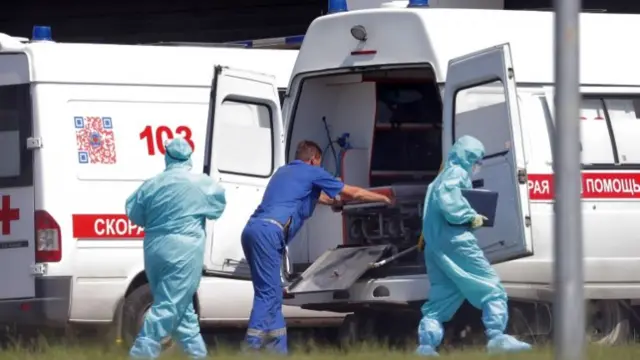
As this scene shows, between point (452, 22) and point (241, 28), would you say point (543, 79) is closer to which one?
point (452, 22)

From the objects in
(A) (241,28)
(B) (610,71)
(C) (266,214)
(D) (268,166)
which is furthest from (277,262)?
(A) (241,28)

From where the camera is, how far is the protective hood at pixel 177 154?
10594 mm

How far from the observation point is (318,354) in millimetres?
8281

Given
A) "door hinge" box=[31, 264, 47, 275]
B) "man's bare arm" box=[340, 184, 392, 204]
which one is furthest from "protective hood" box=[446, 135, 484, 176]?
"door hinge" box=[31, 264, 47, 275]

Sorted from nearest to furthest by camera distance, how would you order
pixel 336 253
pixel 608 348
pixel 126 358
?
pixel 126 358 < pixel 608 348 < pixel 336 253

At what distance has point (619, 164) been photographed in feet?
37.0

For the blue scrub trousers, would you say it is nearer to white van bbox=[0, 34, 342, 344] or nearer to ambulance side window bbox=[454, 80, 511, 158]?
white van bbox=[0, 34, 342, 344]

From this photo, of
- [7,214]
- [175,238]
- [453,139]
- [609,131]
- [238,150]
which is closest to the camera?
[175,238]

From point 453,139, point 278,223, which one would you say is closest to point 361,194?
point 278,223

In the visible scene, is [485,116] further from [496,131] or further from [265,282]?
[265,282]

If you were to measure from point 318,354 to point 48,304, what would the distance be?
3.95 m

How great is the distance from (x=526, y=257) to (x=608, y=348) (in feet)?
6.56

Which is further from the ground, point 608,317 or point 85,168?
point 85,168

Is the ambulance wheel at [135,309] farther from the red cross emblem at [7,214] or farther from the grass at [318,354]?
the grass at [318,354]
